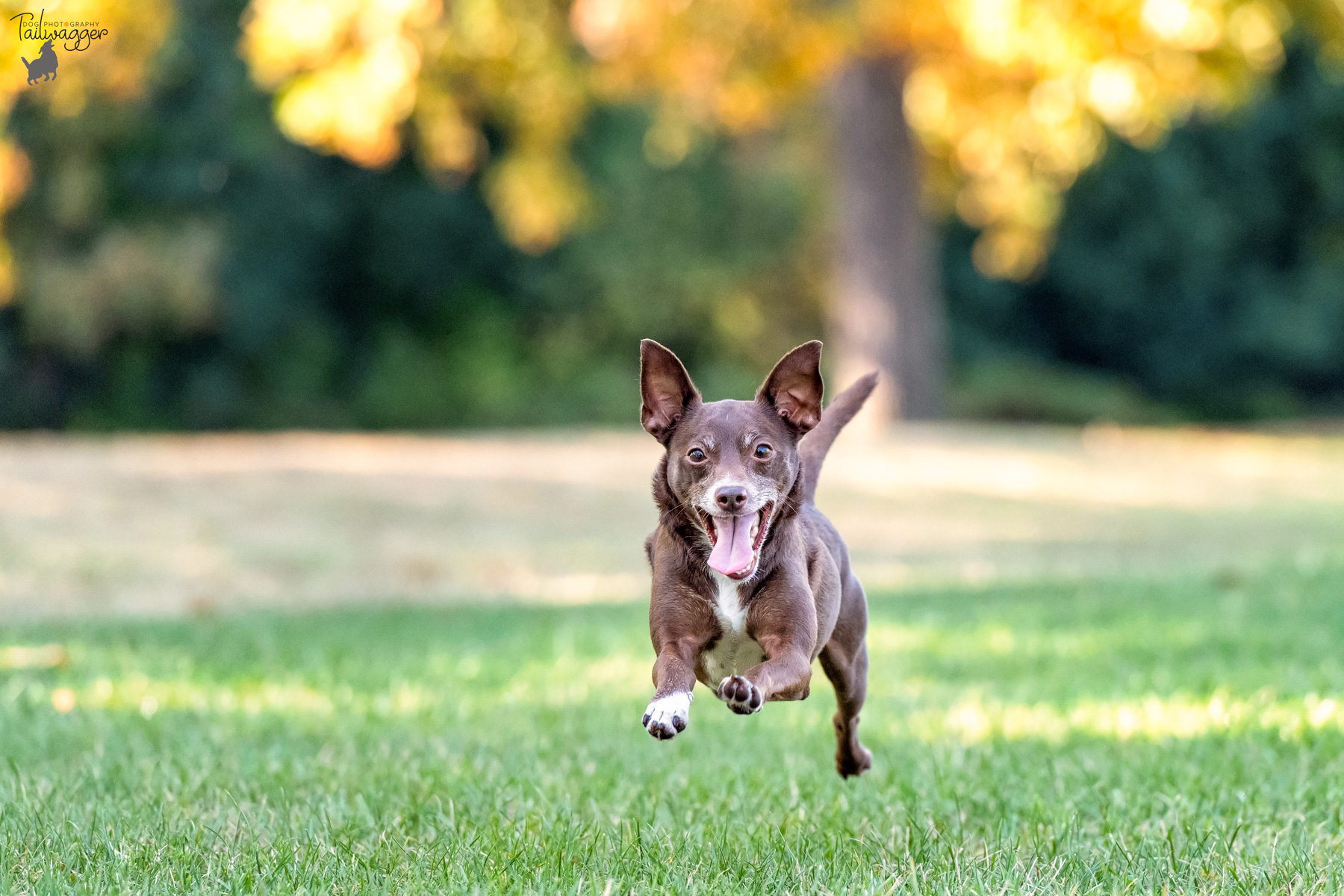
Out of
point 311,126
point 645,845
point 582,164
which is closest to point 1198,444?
point 311,126

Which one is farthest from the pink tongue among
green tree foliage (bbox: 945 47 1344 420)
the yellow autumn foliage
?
green tree foliage (bbox: 945 47 1344 420)

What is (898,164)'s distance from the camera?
18.9 metres

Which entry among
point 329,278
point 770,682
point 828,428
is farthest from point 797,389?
point 329,278

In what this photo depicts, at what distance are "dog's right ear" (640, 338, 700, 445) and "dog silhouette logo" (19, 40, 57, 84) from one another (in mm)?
4814

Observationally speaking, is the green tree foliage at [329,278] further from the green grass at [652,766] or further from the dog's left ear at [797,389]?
the dog's left ear at [797,389]

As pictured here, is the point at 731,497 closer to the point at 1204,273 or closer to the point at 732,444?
the point at 732,444

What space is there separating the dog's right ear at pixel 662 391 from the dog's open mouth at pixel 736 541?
0.31m

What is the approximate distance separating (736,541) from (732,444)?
0.78 feet

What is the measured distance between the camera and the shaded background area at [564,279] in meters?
29.2

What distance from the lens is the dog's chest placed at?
142 inches

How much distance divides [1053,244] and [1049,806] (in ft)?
117

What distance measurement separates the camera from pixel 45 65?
7.87 metres

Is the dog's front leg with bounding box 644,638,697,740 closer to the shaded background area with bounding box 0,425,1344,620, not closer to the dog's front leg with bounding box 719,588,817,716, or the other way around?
the dog's front leg with bounding box 719,588,817,716

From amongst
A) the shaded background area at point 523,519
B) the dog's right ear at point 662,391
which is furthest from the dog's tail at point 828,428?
the shaded background area at point 523,519
